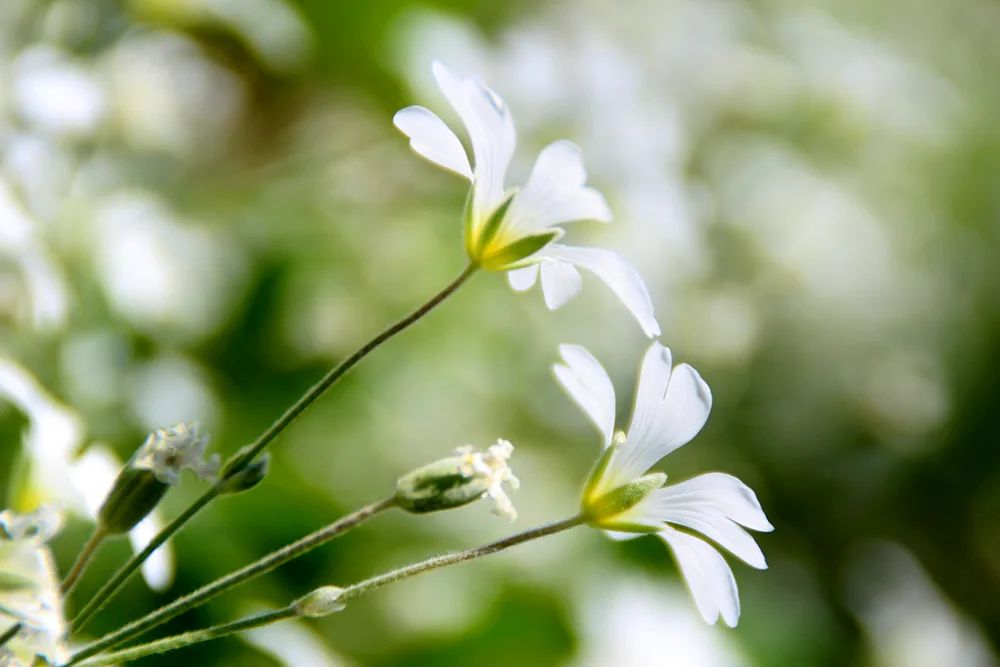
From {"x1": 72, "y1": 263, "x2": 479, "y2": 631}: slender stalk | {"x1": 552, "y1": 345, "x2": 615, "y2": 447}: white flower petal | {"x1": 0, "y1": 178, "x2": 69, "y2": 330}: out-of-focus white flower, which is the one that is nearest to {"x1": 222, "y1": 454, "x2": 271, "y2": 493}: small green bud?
{"x1": 72, "y1": 263, "x2": 479, "y2": 631}: slender stalk

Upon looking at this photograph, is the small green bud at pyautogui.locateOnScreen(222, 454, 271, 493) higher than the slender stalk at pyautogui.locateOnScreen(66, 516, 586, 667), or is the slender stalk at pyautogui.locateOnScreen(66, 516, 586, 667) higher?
the small green bud at pyautogui.locateOnScreen(222, 454, 271, 493)

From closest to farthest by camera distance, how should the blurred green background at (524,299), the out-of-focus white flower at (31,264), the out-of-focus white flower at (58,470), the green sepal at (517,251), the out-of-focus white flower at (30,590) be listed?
the out-of-focus white flower at (30,590), the green sepal at (517,251), the out-of-focus white flower at (58,470), the out-of-focus white flower at (31,264), the blurred green background at (524,299)

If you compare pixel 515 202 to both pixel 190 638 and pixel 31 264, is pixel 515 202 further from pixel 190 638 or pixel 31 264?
pixel 31 264

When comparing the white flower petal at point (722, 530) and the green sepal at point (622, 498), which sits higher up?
the green sepal at point (622, 498)

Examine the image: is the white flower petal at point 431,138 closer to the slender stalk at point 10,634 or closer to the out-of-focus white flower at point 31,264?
the slender stalk at point 10,634

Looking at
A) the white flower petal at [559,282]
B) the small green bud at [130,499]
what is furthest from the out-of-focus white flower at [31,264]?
the white flower petal at [559,282]

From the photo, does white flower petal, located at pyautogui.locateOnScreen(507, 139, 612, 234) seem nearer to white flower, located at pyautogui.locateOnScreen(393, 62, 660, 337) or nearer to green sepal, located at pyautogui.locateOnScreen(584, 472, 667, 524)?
white flower, located at pyautogui.locateOnScreen(393, 62, 660, 337)
